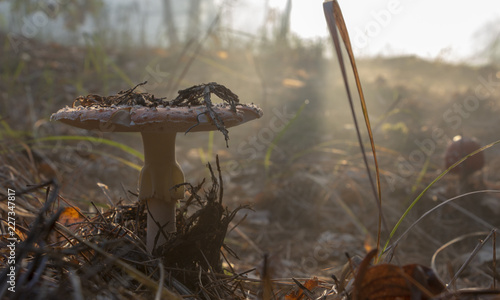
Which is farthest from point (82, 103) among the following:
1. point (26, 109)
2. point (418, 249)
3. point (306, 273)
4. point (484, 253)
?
point (26, 109)

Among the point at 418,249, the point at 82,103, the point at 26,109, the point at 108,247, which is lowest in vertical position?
the point at 418,249

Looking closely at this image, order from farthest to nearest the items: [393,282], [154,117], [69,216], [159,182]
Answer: [69,216]
[159,182]
[154,117]
[393,282]

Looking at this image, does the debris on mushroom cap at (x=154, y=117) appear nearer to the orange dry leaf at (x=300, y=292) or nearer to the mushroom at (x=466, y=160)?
the orange dry leaf at (x=300, y=292)

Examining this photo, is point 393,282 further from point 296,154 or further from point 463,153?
point 296,154

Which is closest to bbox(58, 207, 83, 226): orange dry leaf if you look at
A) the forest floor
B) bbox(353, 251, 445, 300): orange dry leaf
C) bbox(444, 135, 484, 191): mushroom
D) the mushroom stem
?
the forest floor

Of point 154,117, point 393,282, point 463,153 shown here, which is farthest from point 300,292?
point 463,153

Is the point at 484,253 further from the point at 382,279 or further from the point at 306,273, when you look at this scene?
the point at 382,279
